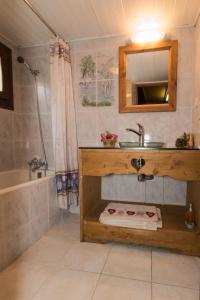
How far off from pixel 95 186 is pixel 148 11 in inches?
64.6

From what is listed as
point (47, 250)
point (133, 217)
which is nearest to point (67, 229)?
point (47, 250)

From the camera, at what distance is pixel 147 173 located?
149 centimetres

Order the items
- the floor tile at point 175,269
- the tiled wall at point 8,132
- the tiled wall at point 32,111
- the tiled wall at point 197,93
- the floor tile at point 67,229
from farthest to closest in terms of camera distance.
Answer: the tiled wall at point 32,111 → the tiled wall at point 8,132 → the floor tile at point 67,229 → the tiled wall at point 197,93 → the floor tile at point 175,269

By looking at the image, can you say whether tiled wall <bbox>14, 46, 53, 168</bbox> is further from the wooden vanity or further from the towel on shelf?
the towel on shelf

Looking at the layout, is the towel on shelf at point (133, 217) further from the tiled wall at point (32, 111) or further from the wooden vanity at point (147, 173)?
the tiled wall at point (32, 111)

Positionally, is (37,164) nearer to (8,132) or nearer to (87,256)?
(8,132)

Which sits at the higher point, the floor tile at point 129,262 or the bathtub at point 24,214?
the bathtub at point 24,214

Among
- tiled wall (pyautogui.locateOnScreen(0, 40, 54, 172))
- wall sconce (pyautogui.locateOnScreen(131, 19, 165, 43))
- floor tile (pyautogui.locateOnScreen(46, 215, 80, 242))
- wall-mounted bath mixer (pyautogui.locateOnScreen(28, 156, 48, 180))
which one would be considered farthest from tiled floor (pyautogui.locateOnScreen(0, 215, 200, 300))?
wall sconce (pyautogui.locateOnScreen(131, 19, 165, 43))

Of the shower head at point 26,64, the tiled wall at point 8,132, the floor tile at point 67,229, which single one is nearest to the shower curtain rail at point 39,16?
the shower head at point 26,64

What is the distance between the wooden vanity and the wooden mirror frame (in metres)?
0.63

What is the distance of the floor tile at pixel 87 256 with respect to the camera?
135 centimetres

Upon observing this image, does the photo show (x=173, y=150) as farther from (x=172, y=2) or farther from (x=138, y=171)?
(x=172, y=2)

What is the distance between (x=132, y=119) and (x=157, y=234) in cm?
112

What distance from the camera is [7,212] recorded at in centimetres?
139
